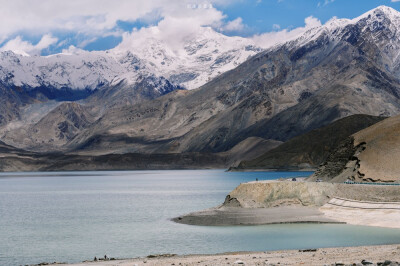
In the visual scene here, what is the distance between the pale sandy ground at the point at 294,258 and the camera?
36.1 metres

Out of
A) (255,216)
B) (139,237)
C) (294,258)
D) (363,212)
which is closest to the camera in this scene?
(294,258)

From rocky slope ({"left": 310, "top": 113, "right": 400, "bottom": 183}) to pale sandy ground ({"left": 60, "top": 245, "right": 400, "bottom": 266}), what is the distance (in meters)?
44.9

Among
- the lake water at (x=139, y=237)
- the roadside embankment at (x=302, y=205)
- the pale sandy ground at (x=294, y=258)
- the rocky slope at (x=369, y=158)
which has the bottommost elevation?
the pale sandy ground at (x=294, y=258)

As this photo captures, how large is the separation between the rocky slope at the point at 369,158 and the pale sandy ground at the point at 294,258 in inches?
1769

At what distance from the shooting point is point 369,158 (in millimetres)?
90812

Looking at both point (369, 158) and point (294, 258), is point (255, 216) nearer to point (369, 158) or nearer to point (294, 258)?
point (369, 158)

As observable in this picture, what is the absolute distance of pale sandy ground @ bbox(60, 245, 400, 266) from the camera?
36.1m

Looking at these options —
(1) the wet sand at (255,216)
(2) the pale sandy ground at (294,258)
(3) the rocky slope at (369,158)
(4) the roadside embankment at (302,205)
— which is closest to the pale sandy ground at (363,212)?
(4) the roadside embankment at (302,205)

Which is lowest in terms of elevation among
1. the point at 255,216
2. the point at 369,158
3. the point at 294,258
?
the point at 294,258

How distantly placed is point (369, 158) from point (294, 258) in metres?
55.4

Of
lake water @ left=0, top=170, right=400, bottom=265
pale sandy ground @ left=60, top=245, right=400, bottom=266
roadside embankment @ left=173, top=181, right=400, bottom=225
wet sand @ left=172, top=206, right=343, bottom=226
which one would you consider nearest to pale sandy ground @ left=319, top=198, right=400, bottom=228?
roadside embankment @ left=173, top=181, right=400, bottom=225

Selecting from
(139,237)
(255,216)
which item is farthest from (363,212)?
(139,237)

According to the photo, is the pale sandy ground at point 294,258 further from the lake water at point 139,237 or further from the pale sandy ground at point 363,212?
the pale sandy ground at point 363,212

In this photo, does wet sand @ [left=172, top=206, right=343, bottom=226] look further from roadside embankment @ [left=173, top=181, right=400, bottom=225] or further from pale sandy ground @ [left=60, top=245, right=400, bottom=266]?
pale sandy ground @ [left=60, top=245, right=400, bottom=266]
